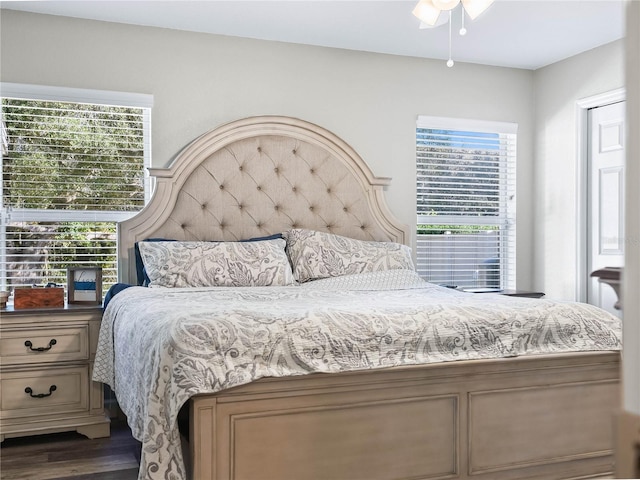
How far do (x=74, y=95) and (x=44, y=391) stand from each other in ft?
5.41

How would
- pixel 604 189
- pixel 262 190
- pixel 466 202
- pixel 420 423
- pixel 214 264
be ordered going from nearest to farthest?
pixel 420 423
pixel 214 264
pixel 262 190
pixel 604 189
pixel 466 202

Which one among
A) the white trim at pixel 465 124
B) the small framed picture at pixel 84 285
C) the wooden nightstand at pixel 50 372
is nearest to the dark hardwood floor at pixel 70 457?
the wooden nightstand at pixel 50 372

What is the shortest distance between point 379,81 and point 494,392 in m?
2.60

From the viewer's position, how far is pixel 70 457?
289 centimetres

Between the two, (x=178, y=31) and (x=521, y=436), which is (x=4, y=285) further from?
(x=521, y=436)

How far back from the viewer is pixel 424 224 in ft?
14.7

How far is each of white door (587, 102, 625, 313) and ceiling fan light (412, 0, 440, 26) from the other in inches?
70.8

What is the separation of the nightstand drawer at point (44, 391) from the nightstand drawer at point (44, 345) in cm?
6

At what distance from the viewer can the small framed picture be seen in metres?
Result: 3.41

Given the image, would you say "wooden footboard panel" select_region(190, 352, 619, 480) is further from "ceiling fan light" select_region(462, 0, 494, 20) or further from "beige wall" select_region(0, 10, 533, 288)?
"beige wall" select_region(0, 10, 533, 288)

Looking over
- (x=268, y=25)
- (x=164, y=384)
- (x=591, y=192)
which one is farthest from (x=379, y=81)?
(x=164, y=384)

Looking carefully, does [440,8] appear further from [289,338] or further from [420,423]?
[420,423]

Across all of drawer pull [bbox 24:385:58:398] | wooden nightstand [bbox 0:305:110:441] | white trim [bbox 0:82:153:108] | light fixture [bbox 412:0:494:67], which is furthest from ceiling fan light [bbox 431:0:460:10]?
drawer pull [bbox 24:385:58:398]

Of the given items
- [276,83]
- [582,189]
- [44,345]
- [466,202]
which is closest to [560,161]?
[582,189]
